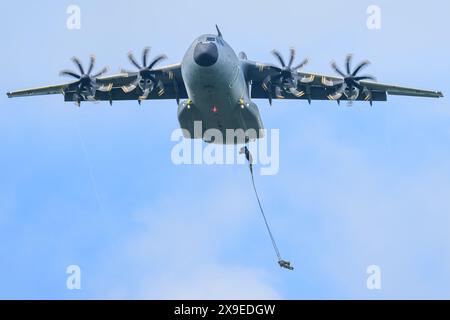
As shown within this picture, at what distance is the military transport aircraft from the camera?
36.8m

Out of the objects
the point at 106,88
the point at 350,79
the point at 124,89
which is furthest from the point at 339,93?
the point at 106,88

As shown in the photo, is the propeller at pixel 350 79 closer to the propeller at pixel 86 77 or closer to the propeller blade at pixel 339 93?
the propeller blade at pixel 339 93

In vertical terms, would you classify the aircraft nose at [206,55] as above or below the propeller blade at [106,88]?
above

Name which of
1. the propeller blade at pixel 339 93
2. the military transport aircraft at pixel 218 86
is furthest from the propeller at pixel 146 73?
the propeller blade at pixel 339 93

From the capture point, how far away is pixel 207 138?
3988 centimetres

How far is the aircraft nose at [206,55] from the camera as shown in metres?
36.1

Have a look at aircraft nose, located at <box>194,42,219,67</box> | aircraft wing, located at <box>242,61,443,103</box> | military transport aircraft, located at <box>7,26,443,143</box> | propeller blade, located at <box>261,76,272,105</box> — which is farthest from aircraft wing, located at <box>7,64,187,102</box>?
aircraft nose, located at <box>194,42,219,67</box>

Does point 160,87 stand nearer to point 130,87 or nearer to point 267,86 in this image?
point 130,87

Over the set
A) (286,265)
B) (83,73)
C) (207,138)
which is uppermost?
(83,73)
